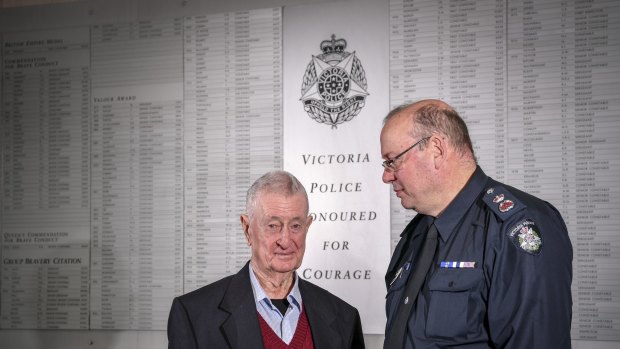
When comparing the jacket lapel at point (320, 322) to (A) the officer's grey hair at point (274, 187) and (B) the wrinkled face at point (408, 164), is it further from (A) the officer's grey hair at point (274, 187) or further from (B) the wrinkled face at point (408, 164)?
(B) the wrinkled face at point (408, 164)

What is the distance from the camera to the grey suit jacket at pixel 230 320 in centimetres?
206

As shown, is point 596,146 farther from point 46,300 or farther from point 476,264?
point 46,300

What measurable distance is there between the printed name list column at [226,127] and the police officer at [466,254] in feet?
4.06

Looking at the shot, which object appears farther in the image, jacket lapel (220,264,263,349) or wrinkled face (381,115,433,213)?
jacket lapel (220,264,263,349)

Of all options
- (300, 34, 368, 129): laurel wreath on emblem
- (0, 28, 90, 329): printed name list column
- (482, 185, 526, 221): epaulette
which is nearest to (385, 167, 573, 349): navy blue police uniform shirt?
(482, 185, 526, 221): epaulette

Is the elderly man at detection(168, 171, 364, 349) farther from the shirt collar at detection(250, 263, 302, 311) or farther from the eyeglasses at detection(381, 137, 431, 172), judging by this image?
the eyeglasses at detection(381, 137, 431, 172)

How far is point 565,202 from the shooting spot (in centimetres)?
271

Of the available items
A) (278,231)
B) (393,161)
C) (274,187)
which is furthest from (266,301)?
(393,161)

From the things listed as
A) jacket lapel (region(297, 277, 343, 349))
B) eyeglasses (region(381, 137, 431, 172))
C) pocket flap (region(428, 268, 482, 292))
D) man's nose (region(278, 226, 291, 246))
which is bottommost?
jacket lapel (region(297, 277, 343, 349))

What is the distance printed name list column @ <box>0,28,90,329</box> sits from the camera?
3330 millimetres

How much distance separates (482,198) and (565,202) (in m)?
1.10

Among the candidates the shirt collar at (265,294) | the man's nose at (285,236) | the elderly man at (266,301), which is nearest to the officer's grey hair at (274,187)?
the elderly man at (266,301)

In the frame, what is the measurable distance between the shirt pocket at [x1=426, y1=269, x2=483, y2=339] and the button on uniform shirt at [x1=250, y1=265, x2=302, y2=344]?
1.81ft

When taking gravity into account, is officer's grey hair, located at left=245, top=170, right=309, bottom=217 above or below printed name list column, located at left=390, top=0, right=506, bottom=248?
below
